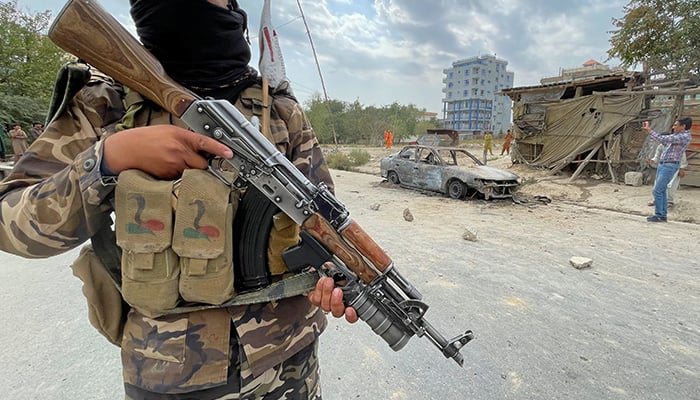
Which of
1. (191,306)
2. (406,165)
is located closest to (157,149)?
(191,306)

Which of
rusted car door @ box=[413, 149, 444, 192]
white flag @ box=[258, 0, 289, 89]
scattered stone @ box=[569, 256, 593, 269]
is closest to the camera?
white flag @ box=[258, 0, 289, 89]

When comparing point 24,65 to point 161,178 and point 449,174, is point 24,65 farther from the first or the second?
point 161,178

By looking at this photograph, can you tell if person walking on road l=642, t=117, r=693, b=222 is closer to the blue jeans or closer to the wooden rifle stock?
the blue jeans

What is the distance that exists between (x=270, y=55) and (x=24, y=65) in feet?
63.6

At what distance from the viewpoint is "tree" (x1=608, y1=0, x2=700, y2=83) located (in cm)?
855

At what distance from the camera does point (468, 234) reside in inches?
197

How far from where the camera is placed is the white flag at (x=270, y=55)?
3.83 ft

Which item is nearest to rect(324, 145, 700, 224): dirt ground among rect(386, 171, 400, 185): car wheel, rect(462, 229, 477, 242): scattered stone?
rect(386, 171, 400, 185): car wheel

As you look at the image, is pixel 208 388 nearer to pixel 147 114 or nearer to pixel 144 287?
pixel 144 287

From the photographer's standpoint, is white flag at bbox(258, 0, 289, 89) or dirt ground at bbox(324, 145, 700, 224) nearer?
white flag at bbox(258, 0, 289, 89)

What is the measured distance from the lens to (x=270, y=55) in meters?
1.20

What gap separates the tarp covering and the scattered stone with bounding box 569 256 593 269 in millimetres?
7854

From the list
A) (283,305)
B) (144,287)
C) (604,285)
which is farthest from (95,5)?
(604,285)

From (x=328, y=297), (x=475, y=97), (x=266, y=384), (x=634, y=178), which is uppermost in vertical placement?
(x=475, y=97)
